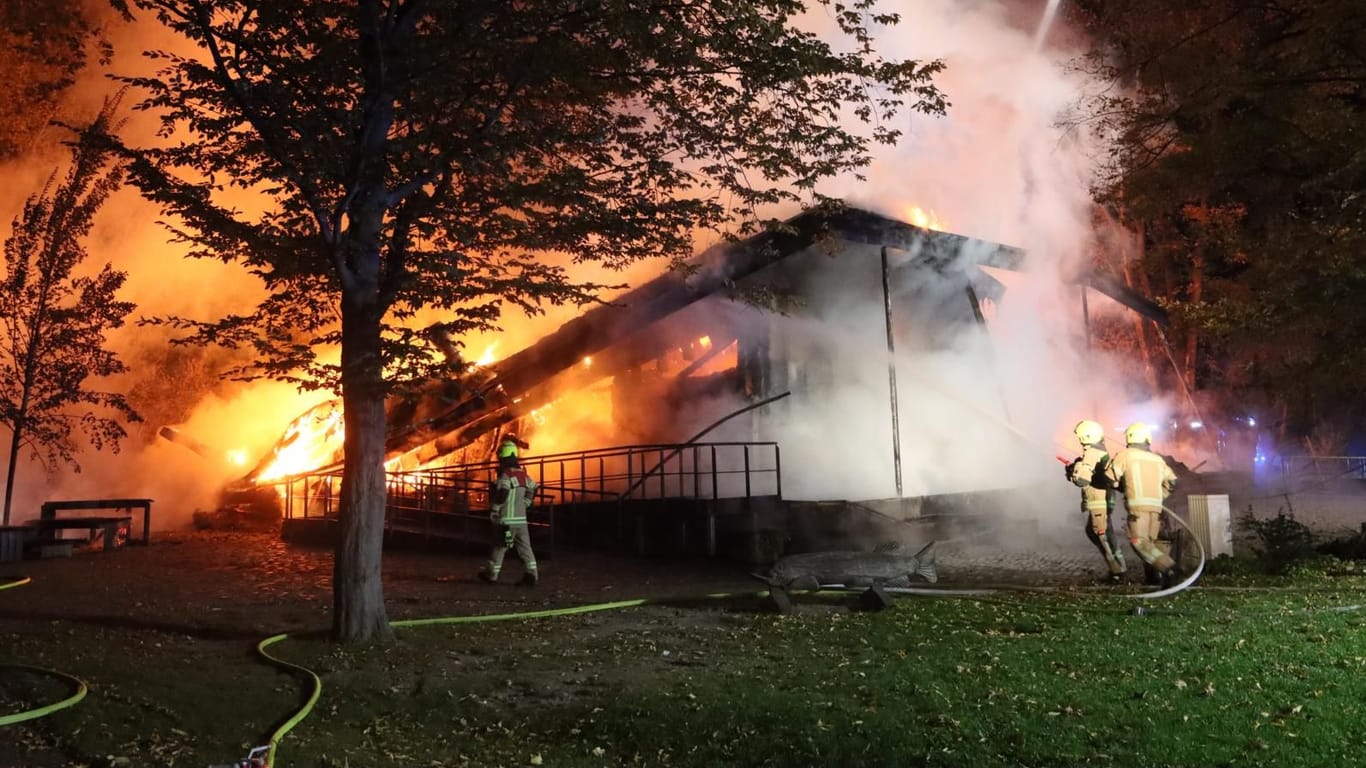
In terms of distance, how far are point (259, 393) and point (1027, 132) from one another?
20.9m

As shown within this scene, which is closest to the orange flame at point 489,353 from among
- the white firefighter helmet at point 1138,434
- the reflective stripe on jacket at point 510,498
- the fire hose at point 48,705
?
the reflective stripe on jacket at point 510,498

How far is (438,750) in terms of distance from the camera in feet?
15.6

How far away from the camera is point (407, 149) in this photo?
23.7ft

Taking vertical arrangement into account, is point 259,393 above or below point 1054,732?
above

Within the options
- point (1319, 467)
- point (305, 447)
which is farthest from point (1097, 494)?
point (1319, 467)

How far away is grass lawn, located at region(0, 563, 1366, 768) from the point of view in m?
4.46

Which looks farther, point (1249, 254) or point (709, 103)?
point (1249, 254)

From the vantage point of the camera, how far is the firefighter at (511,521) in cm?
1123

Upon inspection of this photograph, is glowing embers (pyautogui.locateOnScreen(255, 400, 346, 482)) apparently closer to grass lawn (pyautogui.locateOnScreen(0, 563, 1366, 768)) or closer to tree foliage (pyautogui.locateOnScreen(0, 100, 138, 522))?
tree foliage (pyautogui.locateOnScreen(0, 100, 138, 522))

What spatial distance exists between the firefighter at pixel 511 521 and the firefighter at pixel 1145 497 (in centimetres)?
717

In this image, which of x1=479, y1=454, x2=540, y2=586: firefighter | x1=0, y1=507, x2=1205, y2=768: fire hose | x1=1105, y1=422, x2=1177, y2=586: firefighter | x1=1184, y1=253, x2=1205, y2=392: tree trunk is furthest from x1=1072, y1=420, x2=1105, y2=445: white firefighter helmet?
x1=1184, y1=253, x2=1205, y2=392: tree trunk

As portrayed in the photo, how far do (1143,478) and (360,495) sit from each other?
27.1 ft

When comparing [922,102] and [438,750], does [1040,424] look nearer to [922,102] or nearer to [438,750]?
[922,102]

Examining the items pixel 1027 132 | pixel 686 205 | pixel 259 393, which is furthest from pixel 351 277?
pixel 259 393
